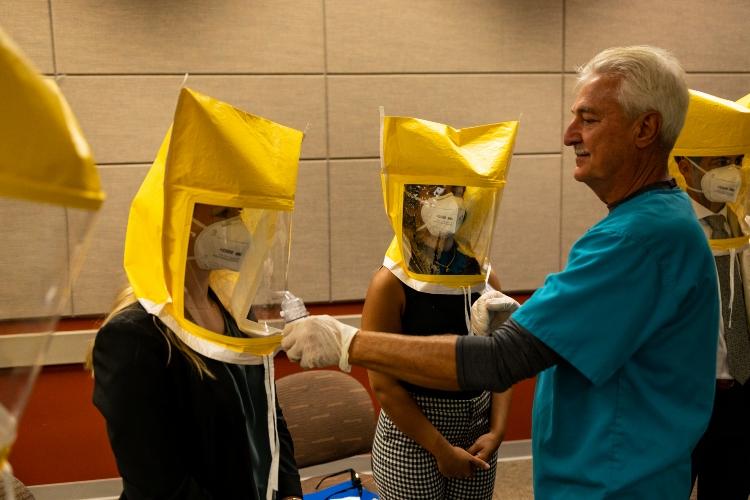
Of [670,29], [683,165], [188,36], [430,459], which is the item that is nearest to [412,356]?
[430,459]

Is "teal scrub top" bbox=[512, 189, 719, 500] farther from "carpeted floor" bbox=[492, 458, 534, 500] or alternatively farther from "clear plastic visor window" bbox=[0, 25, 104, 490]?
"carpeted floor" bbox=[492, 458, 534, 500]

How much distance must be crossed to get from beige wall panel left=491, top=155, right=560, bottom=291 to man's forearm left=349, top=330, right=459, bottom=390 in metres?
2.05

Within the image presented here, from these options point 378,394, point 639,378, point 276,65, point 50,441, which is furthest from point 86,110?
point 639,378

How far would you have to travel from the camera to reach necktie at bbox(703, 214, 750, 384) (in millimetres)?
2146

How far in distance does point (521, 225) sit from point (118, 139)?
6.46 ft

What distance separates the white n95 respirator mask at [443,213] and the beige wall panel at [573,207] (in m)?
1.73

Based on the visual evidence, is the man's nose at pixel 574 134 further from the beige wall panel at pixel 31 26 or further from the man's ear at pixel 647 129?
the beige wall panel at pixel 31 26

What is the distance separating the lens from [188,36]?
9.45 feet

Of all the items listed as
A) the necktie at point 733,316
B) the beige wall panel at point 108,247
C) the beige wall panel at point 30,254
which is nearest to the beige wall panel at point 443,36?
the beige wall panel at point 108,247

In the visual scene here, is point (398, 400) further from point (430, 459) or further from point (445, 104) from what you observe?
point (445, 104)

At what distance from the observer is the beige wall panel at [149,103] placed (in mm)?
2837

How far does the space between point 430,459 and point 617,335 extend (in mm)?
724

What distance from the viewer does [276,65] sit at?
117 inches

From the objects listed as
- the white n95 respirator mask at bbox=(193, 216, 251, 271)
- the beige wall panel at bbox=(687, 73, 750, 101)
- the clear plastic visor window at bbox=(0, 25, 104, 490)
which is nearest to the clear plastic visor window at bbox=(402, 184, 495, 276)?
the white n95 respirator mask at bbox=(193, 216, 251, 271)
